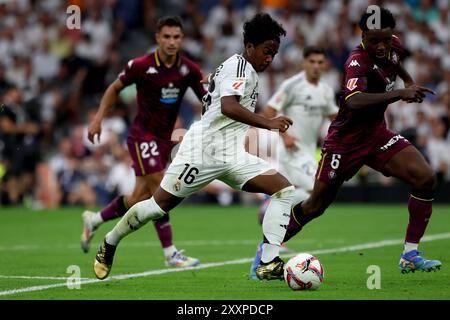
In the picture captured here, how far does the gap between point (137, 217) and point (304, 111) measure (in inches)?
202

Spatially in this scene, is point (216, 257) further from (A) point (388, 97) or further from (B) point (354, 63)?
(A) point (388, 97)

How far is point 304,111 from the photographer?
14.1m

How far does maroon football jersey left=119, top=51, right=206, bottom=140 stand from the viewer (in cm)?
1193

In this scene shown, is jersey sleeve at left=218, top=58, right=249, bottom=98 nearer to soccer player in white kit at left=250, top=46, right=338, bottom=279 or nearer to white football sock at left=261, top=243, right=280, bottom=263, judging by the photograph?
white football sock at left=261, top=243, right=280, bottom=263

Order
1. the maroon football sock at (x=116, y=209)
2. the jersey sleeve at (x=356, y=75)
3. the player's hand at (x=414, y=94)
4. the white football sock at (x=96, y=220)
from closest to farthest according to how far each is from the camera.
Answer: the player's hand at (x=414, y=94) → the jersey sleeve at (x=356, y=75) → the maroon football sock at (x=116, y=209) → the white football sock at (x=96, y=220)

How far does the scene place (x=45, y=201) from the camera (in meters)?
24.2

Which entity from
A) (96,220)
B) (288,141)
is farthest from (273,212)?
(288,141)

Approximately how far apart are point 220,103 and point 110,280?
2096 mm

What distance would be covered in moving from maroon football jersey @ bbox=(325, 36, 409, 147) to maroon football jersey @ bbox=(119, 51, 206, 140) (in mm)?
2192

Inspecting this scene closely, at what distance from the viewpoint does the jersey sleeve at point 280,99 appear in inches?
540

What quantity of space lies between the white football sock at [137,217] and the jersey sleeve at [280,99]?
14.8 ft

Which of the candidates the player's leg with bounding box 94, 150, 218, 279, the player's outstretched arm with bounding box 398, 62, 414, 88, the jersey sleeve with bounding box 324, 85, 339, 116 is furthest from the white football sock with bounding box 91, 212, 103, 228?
the player's outstretched arm with bounding box 398, 62, 414, 88

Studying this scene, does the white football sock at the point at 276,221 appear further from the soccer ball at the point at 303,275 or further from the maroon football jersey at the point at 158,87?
the maroon football jersey at the point at 158,87

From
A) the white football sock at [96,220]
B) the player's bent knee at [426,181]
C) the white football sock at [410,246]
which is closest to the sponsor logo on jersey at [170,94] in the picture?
the white football sock at [96,220]
